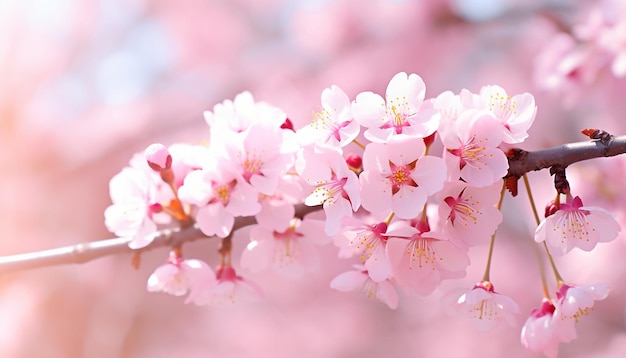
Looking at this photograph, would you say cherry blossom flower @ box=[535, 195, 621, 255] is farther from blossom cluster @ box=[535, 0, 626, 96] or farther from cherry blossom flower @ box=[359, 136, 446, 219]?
blossom cluster @ box=[535, 0, 626, 96]

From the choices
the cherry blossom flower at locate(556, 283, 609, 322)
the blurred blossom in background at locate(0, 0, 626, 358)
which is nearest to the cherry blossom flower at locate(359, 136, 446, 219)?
the cherry blossom flower at locate(556, 283, 609, 322)

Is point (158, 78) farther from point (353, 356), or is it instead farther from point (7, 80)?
point (353, 356)

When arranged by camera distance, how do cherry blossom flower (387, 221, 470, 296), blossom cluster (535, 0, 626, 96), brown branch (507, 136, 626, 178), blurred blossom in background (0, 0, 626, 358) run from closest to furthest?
brown branch (507, 136, 626, 178) < cherry blossom flower (387, 221, 470, 296) < blossom cluster (535, 0, 626, 96) < blurred blossom in background (0, 0, 626, 358)

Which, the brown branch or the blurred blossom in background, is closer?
the brown branch

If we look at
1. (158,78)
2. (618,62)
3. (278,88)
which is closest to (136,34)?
(158,78)

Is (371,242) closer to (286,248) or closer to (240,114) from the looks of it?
(286,248)

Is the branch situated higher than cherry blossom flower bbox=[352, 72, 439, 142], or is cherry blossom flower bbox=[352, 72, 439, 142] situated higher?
cherry blossom flower bbox=[352, 72, 439, 142]

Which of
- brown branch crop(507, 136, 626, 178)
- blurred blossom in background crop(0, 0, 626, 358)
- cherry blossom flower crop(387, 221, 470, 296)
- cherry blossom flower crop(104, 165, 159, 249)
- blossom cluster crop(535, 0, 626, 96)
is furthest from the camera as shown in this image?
blurred blossom in background crop(0, 0, 626, 358)
